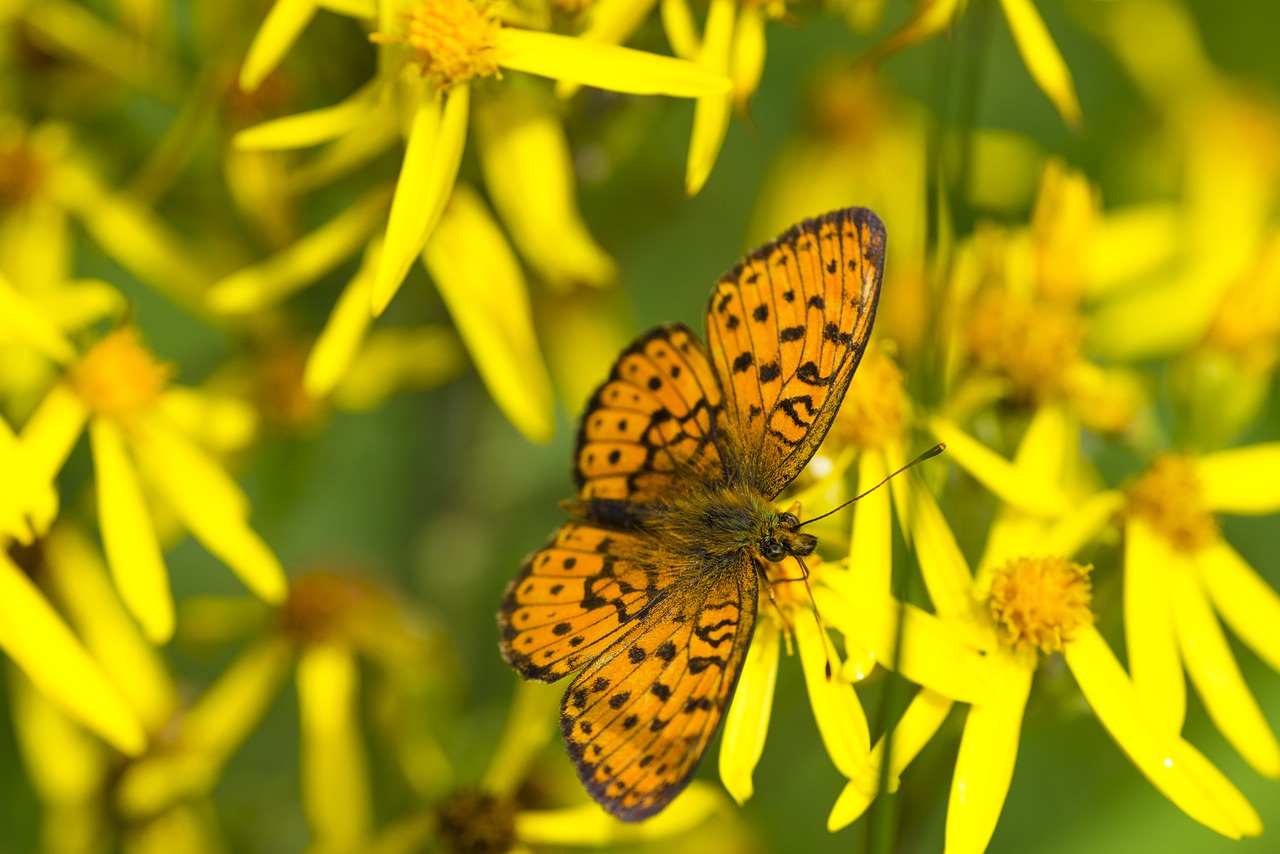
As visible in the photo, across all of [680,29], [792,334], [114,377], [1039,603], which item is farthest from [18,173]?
[1039,603]

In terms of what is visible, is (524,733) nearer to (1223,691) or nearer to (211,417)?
(211,417)

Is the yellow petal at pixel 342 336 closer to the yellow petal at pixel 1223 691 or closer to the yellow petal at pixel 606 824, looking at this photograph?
the yellow petal at pixel 606 824

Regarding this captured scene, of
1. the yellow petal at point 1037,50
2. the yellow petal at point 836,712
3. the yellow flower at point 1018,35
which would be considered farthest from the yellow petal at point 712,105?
the yellow petal at point 836,712

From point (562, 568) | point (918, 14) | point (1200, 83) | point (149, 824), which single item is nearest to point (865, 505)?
point (562, 568)

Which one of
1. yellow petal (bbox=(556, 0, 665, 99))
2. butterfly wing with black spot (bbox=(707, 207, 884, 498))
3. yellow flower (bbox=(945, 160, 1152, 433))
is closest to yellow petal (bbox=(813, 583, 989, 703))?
butterfly wing with black spot (bbox=(707, 207, 884, 498))

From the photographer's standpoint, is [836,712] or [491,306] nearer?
[836,712]

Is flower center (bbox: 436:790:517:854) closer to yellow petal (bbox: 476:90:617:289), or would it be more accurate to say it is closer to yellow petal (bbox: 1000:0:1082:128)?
yellow petal (bbox: 476:90:617:289)
